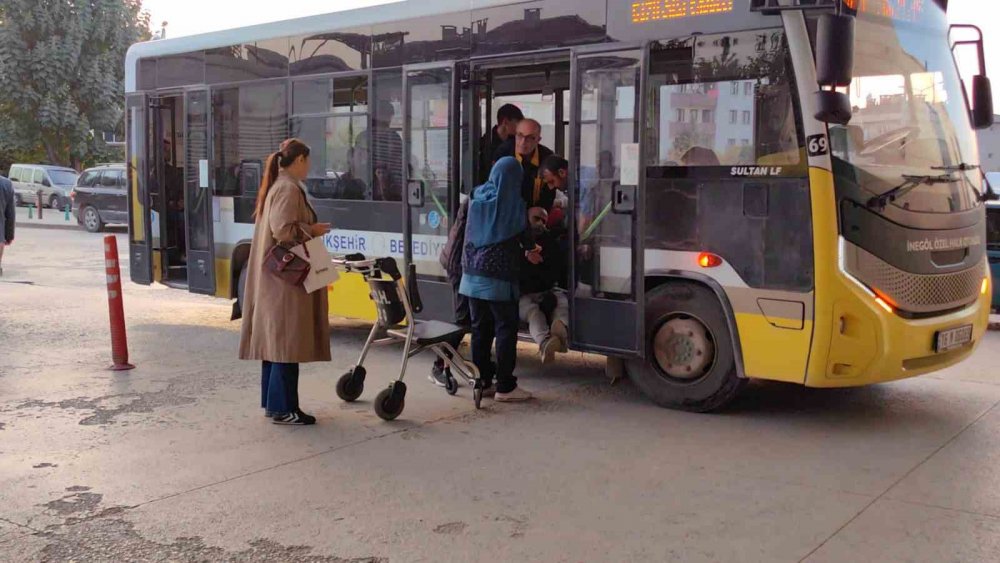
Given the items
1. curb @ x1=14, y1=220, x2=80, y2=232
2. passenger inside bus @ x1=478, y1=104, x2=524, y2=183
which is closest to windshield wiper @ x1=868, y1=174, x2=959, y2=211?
passenger inside bus @ x1=478, y1=104, x2=524, y2=183

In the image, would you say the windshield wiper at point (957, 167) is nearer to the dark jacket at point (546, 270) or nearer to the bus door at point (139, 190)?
the dark jacket at point (546, 270)

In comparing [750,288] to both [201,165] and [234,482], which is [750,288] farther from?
[201,165]

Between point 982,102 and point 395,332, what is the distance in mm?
4434

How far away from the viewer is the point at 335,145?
9242 mm

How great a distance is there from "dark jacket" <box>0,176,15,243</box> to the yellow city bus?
306 inches

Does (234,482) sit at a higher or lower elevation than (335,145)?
lower

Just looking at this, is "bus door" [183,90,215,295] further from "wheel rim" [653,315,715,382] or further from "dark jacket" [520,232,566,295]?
"wheel rim" [653,315,715,382]

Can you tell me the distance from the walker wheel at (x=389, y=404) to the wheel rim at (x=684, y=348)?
1.83 meters

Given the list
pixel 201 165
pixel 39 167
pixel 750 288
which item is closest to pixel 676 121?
pixel 750 288

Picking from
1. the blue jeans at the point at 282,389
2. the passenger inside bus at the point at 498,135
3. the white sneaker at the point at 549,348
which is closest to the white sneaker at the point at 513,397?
the white sneaker at the point at 549,348

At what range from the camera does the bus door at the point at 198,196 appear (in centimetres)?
1041


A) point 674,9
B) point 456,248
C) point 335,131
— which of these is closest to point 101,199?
point 335,131

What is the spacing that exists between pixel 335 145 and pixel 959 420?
5.68 m

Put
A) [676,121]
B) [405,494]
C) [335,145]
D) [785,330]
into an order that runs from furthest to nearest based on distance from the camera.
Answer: [335,145]
[676,121]
[785,330]
[405,494]
